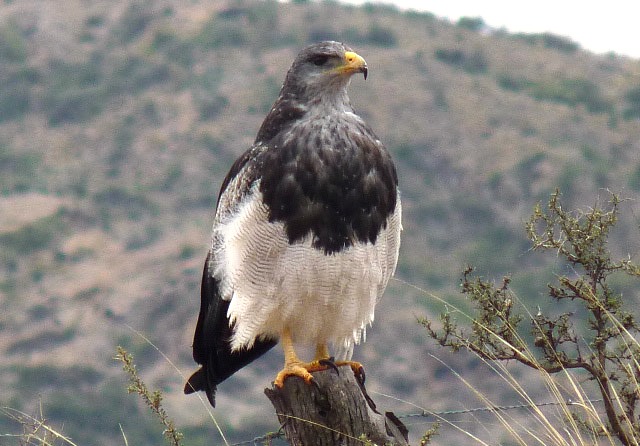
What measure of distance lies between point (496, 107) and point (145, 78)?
55.7 ft

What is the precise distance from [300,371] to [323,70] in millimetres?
1597

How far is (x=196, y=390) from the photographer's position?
7.20 m

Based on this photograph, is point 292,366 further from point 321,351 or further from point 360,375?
point 321,351

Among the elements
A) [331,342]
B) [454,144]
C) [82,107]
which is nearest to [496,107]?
[454,144]

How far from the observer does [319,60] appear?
683 cm

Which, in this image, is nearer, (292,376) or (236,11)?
(292,376)

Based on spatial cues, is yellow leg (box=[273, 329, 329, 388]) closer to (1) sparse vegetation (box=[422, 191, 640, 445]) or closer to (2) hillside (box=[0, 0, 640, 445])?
(1) sparse vegetation (box=[422, 191, 640, 445])

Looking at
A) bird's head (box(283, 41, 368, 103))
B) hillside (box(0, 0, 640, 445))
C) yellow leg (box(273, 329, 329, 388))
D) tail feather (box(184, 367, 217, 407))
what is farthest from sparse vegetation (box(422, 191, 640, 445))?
hillside (box(0, 0, 640, 445))

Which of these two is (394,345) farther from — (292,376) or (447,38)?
(292,376)

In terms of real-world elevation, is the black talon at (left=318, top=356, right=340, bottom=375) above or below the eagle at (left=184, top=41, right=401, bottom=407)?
below

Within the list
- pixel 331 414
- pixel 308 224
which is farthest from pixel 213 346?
pixel 331 414

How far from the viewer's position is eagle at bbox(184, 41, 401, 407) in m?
6.36

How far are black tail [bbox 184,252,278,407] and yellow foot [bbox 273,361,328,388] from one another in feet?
2.25

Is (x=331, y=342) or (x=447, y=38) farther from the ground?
(x=447, y=38)
